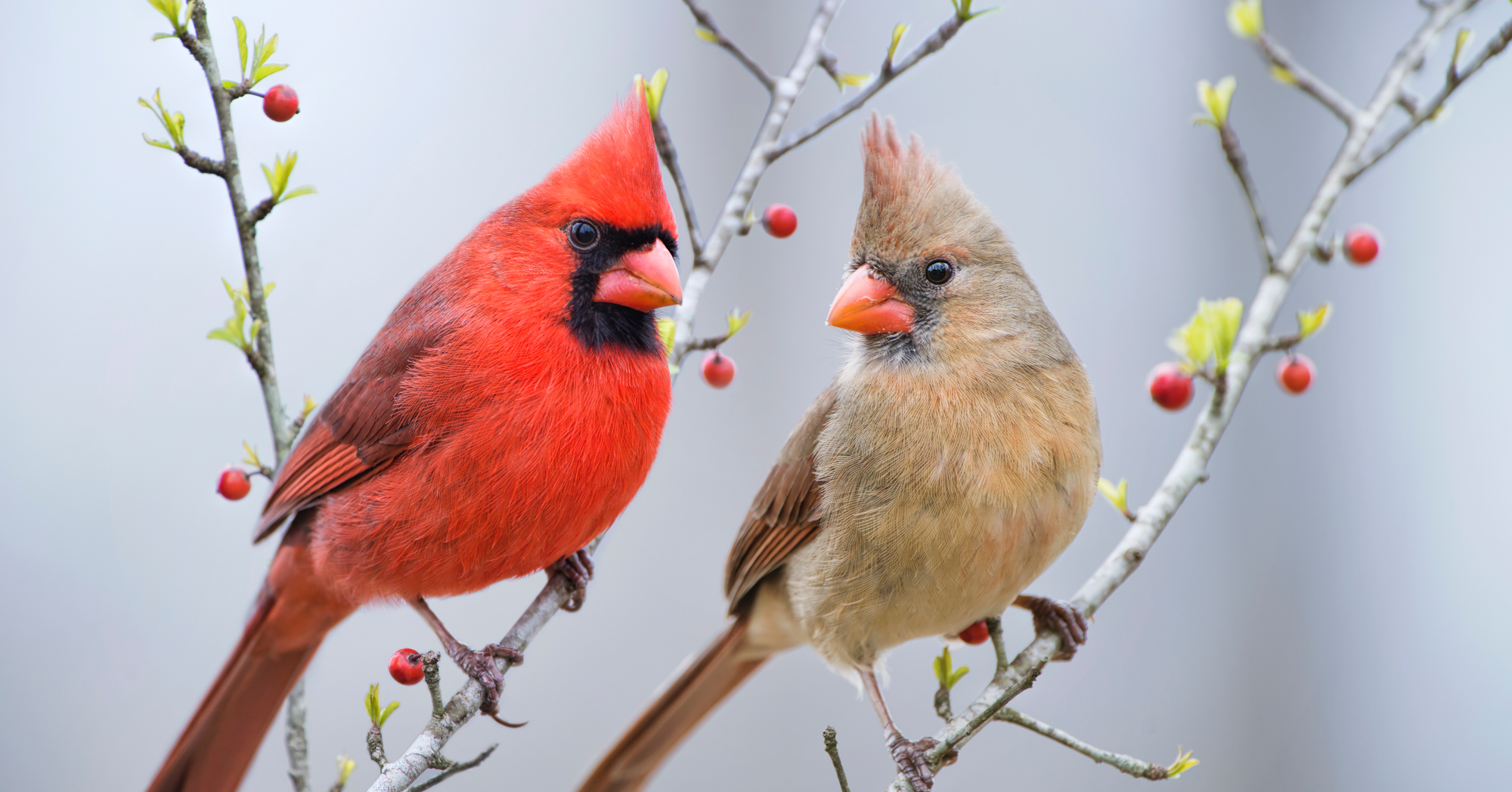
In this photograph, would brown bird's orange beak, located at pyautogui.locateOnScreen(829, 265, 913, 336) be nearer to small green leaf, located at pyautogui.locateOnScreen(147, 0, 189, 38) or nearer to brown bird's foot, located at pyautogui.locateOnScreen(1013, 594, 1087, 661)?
brown bird's foot, located at pyautogui.locateOnScreen(1013, 594, 1087, 661)

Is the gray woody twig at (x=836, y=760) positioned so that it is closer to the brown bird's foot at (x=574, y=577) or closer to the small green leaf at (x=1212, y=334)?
the brown bird's foot at (x=574, y=577)

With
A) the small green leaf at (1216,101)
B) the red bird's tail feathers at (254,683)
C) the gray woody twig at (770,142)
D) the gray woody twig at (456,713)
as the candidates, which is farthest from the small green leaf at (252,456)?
the small green leaf at (1216,101)

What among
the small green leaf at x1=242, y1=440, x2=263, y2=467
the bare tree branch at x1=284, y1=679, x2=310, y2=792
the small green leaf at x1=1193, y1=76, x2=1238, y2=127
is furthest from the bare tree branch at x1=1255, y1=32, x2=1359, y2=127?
the bare tree branch at x1=284, y1=679, x2=310, y2=792

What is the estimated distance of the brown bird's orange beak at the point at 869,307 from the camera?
4.16 ft

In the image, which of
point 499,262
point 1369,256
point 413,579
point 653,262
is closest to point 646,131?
point 653,262

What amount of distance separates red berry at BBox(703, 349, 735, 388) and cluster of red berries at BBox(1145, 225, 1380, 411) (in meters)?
0.59

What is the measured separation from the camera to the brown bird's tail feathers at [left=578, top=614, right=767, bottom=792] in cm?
141

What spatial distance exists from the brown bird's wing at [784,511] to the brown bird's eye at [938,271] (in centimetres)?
24

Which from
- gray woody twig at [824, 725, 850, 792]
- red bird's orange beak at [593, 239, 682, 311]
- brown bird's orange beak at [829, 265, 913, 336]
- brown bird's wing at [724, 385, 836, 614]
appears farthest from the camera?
brown bird's wing at [724, 385, 836, 614]

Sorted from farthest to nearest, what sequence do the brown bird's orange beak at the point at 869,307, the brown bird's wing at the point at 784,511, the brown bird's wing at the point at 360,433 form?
the brown bird's wing at the point at 784,511
the brown bird's wing at the point at 360,433
the brown bird's orange beak at the point at 869,307

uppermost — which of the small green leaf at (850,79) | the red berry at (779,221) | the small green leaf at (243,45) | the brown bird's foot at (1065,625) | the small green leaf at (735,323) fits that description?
the small green leaf at (243,45)

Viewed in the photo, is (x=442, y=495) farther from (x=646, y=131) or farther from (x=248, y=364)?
(x=646, y=131)

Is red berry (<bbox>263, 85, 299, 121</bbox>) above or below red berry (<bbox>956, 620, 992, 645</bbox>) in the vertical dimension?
above

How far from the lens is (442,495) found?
4.19ft
